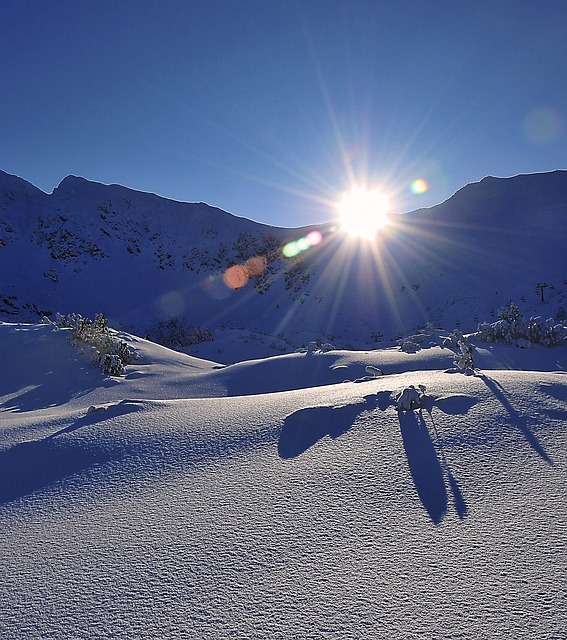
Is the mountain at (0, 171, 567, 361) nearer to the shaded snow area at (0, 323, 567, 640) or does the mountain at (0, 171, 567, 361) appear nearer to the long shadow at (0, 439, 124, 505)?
the long shadow at (0, 439, 124, 505)

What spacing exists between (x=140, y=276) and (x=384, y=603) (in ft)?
90.7

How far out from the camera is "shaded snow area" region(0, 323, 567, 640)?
1.01 m

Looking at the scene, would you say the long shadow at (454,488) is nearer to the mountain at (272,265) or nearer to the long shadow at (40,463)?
the long shadow at (40,463)

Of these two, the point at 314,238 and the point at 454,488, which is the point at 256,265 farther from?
the point at 454,488

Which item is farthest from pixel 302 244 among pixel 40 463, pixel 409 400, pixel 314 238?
pixel 40 463

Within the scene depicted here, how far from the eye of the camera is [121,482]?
1.89 meters

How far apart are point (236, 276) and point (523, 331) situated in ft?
69.9

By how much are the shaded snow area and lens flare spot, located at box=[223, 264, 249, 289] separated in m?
22.5

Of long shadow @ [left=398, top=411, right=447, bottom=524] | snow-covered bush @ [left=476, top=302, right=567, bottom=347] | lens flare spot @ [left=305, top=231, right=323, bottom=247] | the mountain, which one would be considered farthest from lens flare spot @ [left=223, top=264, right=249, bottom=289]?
long shadow @ [left=398, top=411, right=447, bottom=524]

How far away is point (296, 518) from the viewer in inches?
56.1

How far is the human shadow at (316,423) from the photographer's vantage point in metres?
2.09

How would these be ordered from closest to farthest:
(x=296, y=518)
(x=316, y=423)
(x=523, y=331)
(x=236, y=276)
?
1. (x=296, y=518)
2. (x=316, y=423)
3. (x=523, y=331)
4. (x=236, y=276)

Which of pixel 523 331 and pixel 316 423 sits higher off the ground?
pixel 316 423

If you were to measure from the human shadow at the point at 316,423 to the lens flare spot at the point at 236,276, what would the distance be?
2269 centimetres
